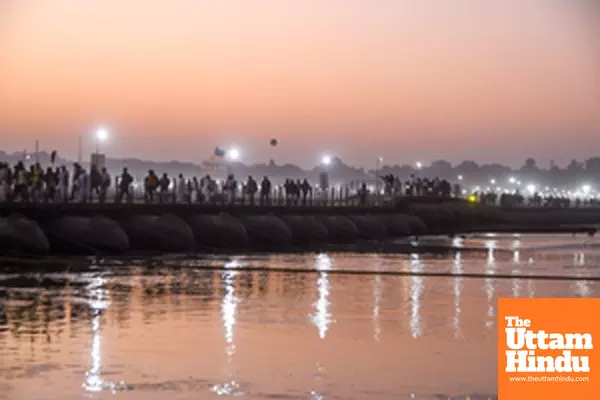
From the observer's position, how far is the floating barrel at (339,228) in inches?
3073

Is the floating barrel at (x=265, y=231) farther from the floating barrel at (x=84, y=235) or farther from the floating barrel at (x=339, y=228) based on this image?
the floating barrel at (x=84, y=235)

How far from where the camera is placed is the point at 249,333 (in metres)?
22.5

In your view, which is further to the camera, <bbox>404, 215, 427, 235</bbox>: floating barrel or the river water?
<bbox>404, 215, 427, 235</bbox>: floating barrel

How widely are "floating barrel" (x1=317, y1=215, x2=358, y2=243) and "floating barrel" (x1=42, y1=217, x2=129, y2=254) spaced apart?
88.3 feet

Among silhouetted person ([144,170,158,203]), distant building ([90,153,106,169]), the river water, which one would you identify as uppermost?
distant building ([90,153,106,169])

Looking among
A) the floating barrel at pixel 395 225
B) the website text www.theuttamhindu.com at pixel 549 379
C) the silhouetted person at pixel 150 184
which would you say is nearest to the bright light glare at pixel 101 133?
the silhouetted person at pixel 150 184

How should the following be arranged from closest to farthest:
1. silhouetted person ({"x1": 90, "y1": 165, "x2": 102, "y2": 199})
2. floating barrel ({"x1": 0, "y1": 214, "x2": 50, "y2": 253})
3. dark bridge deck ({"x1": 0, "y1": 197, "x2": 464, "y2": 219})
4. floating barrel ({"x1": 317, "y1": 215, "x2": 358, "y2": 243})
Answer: floating barrel ({"x1": 0, "y1": 214, "x2": 50, "y2": 253}), dark bridge deck ({"x1": 0, "y1": 197, "x2": 464, "y2": 219}), silhouetted person ({"x1": 90, "y1": 165, "x2": 102, "y2": 199}), floating barrel ({"x1": 317, "y1": 215, "x2": 358, "y2": 243})

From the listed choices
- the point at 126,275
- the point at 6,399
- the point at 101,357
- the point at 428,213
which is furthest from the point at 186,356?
the point at 428,213

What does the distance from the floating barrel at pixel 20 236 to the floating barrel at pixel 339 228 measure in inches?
1257

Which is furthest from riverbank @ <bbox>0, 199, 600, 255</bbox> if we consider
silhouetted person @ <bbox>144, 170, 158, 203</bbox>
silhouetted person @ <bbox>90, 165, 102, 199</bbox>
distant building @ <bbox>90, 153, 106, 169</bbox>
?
distant building @ <bbox>90, 153, 106, 169</bbox>

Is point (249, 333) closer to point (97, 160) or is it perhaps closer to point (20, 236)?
point (20, 236)

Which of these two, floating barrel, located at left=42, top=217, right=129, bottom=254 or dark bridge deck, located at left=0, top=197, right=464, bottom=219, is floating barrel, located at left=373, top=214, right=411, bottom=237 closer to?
dark bridge deck, located at left=0, top=197, right=464, bottom=219

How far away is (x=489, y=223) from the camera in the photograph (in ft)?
425

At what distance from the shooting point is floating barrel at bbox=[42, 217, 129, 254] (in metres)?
50.4
